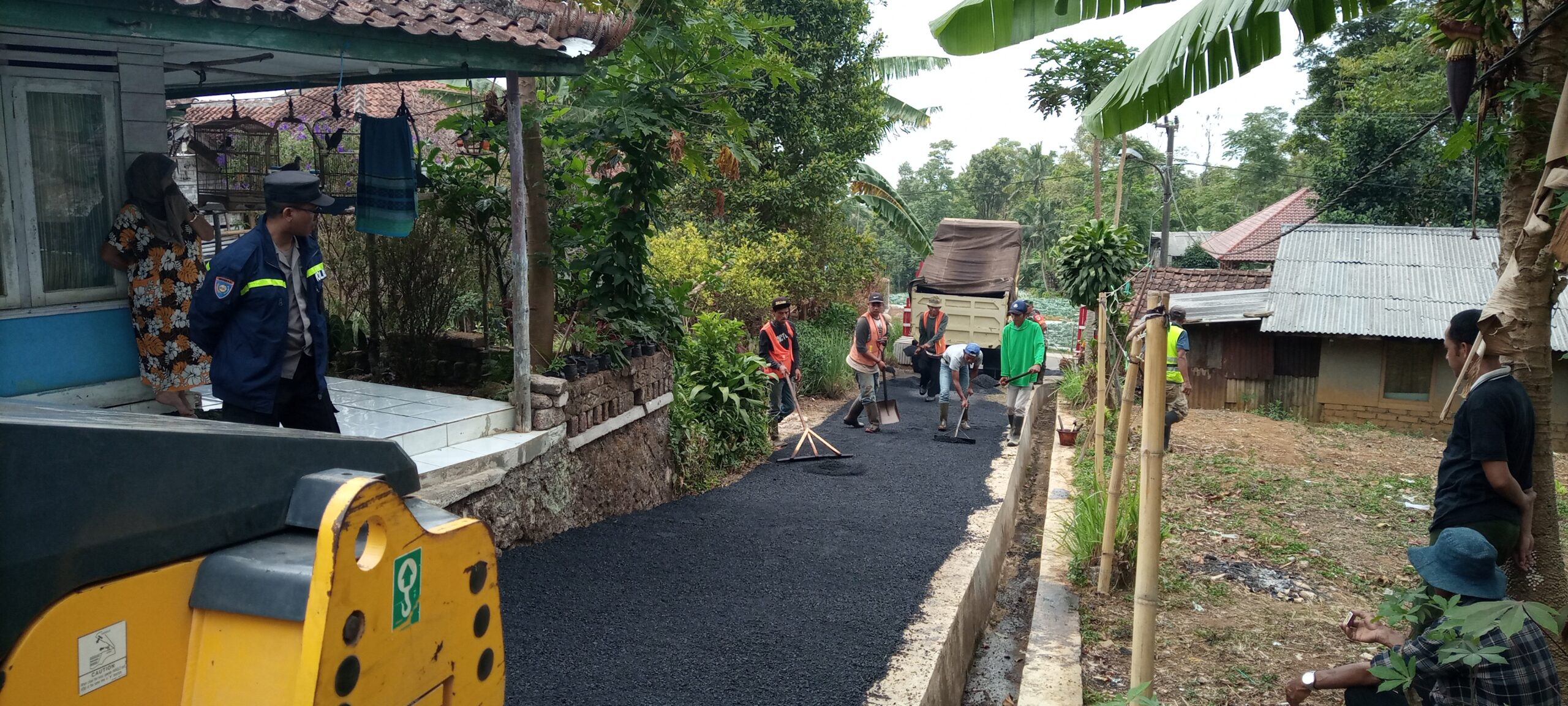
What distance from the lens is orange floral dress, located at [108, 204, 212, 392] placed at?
533 centimetres

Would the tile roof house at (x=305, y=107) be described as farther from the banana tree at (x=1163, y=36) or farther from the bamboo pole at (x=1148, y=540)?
the bamboo pole at (x=1148, y=540)

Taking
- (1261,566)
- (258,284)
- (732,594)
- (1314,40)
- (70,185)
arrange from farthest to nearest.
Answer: (1261,566)
(732,594)
(70,185)
(1314,40)
(258,284)

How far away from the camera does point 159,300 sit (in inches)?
212

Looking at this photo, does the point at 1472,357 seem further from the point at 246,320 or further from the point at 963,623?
the point at 246,320

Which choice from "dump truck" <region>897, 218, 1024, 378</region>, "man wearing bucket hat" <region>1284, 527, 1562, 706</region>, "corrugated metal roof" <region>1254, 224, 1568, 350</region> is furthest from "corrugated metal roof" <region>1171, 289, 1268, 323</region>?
"man wearing bucket hat" <region>1284, 527, 1562, 706</region>

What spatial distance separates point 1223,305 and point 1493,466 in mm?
14091

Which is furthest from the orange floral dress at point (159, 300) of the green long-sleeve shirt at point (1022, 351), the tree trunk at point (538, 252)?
the green long-sleeve shirt at point (1022, 351)

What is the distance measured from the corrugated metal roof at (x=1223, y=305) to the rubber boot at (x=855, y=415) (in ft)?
23.7

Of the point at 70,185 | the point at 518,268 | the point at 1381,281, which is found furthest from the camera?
the point at 1381,281

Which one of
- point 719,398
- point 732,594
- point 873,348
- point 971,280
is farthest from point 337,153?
point 971,280

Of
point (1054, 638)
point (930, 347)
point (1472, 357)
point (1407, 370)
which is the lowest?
point (1054, 638)

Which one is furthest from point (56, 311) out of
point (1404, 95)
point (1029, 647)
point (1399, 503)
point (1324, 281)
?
point (1404, 95)

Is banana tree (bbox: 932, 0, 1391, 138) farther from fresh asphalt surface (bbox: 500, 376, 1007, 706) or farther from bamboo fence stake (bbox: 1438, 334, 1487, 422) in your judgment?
fresh asphalt surface (bbox: 500, 376, 1007, 706)

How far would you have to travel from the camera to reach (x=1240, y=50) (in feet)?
15.1
